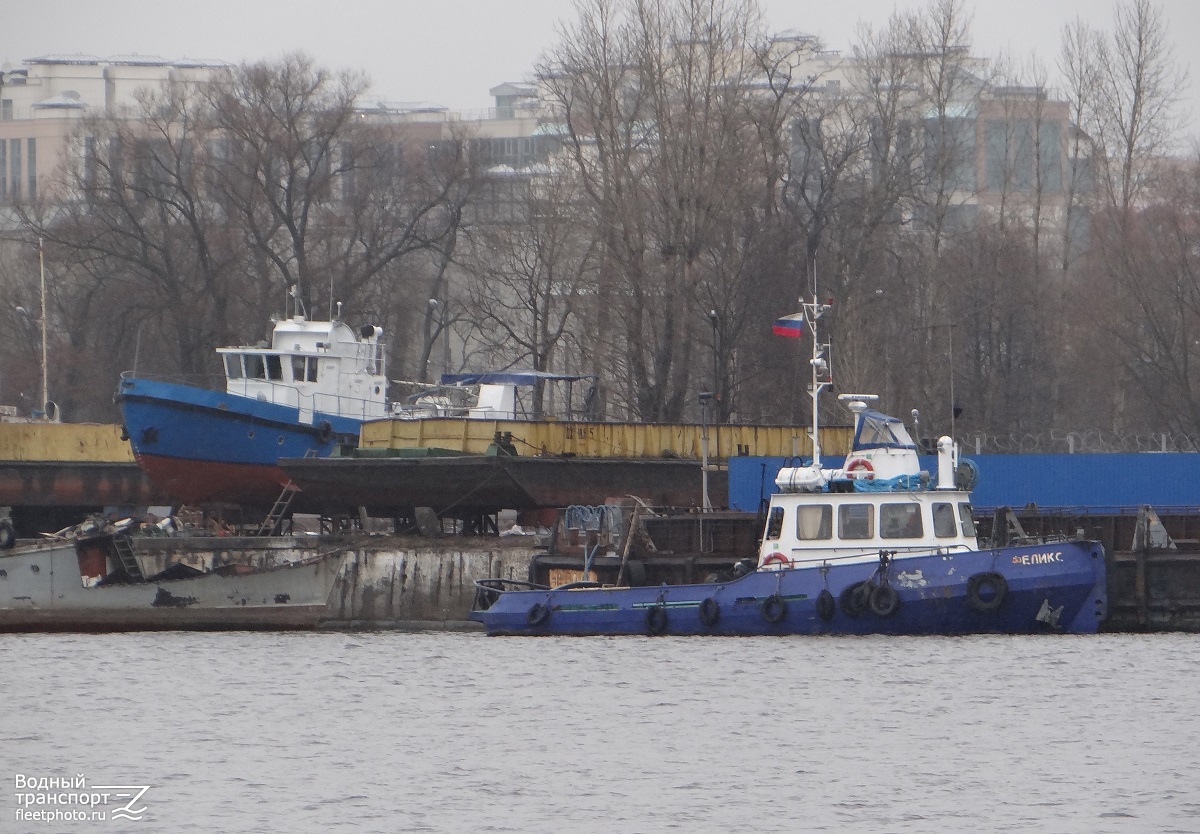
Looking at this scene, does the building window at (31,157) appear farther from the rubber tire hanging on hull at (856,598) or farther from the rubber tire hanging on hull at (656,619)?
the rubber tire hanging on hull at (856,598)

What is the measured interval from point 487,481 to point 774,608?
971cm

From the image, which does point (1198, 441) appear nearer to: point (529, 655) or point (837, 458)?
point (837, 458)

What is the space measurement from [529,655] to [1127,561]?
10.0m

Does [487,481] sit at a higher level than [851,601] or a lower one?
higher

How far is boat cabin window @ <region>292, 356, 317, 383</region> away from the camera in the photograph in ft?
141

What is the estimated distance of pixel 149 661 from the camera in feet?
102

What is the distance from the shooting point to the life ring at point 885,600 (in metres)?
29.5

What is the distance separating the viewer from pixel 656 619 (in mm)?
31203

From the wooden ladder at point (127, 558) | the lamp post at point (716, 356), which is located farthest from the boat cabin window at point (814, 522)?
the lamp post at point (716, 356)

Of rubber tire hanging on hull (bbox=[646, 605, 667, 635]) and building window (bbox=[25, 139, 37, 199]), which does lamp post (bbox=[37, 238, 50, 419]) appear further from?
building window (bbox=[25, 139, 37, 199])

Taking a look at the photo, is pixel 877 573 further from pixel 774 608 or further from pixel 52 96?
pixel 52 96

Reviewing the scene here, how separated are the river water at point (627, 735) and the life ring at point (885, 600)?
0.59 m

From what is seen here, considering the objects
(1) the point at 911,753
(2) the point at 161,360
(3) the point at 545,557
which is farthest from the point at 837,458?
(2) the point at 161,360

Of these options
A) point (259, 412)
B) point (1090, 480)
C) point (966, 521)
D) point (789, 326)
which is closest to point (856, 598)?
point (966, 521)
